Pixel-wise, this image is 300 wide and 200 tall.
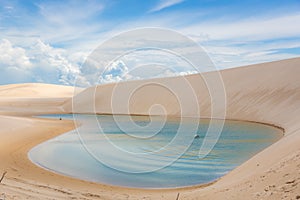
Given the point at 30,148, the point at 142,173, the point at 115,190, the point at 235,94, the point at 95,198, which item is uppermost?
the point at 235,94

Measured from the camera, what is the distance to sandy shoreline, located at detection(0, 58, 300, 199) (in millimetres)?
6506

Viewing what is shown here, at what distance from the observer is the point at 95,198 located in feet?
23.9

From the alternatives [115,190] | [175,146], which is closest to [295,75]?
[175,146]

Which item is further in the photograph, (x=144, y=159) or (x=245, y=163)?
(x=144, y=159)

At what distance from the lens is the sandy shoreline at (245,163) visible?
256 inches

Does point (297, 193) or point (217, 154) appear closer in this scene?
point (297, 193)

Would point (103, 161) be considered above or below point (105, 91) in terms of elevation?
below

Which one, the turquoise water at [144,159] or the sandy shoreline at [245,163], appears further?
the turquoise water at [144,159]

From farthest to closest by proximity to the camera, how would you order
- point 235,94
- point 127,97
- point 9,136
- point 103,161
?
point 127,97, point 235,94, point 9,136, point 103,161

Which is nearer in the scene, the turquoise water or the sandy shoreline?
the sandy shoreline

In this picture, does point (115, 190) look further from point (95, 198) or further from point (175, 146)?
point (175, 146)

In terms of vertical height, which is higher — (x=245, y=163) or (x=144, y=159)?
(x=144, y=159)

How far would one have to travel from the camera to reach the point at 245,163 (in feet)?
34.8

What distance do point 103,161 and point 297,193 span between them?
9.39 meters
